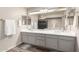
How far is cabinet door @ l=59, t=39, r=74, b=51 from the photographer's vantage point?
1279 mm

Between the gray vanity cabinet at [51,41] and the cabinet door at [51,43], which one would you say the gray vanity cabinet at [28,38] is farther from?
the cabinet door at [51,43]

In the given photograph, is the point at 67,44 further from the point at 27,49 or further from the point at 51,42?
the point at 27,49

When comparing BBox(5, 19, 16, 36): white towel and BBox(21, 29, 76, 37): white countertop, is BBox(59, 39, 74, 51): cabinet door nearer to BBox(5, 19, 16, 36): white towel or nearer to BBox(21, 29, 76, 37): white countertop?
BBox(21, 29, 76, 37): white countertop

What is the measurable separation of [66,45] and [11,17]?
33.0 inches

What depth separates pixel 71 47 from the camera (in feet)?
4.20

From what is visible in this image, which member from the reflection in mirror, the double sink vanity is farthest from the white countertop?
the reflection in mirror

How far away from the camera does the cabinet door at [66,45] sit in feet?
4.20

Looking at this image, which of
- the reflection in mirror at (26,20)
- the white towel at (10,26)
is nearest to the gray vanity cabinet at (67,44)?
the reflection in mirror at (26,20)

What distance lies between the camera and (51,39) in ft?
4.42
